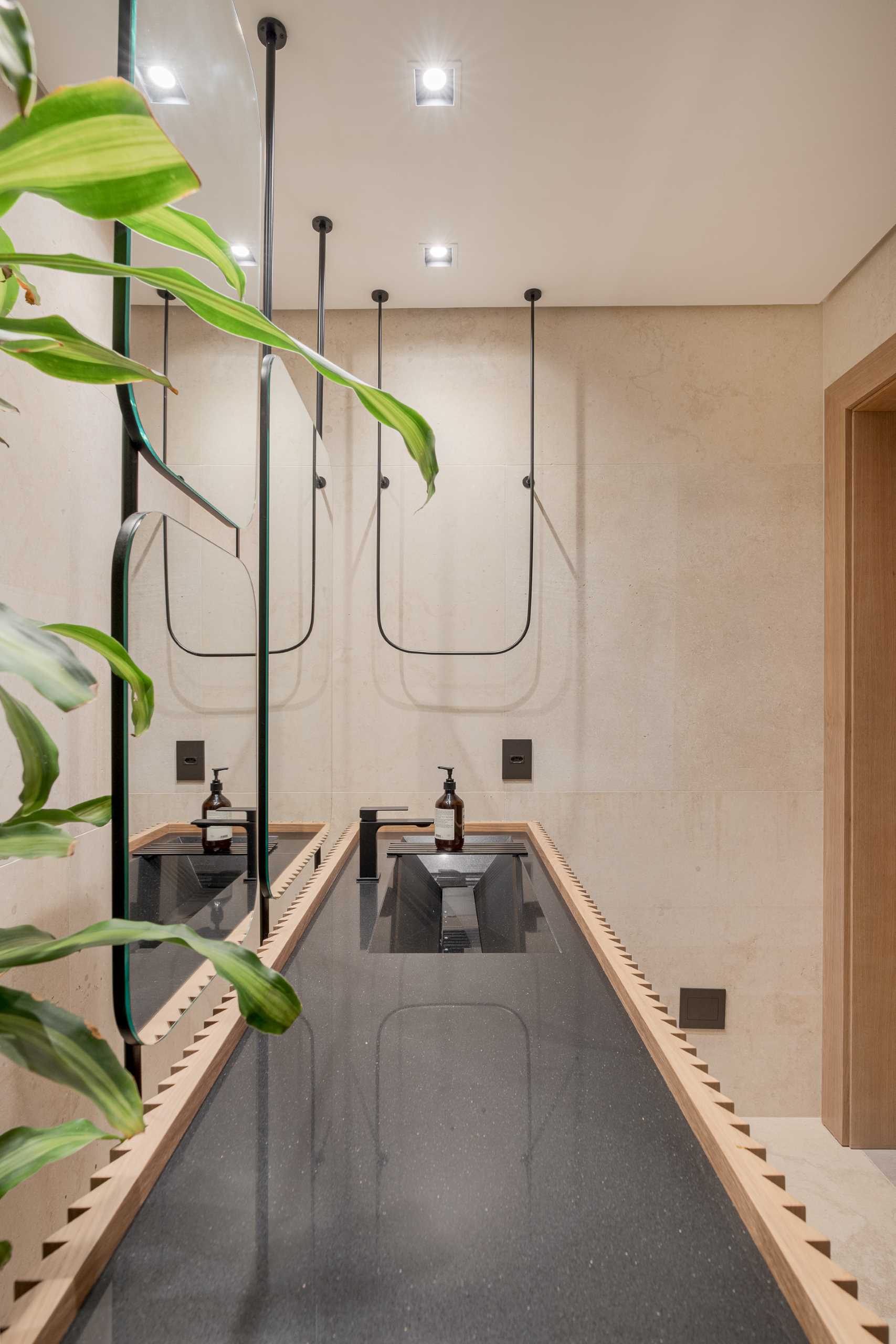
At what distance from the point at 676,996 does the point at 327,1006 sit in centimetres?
150

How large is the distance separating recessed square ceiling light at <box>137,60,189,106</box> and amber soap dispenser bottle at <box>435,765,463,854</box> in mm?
1257

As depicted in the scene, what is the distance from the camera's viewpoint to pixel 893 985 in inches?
78.4

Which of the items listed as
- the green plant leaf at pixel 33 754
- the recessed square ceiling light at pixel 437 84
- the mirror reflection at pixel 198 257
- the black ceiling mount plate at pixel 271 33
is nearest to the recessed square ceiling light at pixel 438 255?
the recessed square ceiling light at pixel 437 84

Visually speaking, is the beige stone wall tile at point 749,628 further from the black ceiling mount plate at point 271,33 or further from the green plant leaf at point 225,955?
the green plant leaf at point 225,955

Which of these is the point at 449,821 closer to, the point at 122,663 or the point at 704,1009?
the point at 704,1009

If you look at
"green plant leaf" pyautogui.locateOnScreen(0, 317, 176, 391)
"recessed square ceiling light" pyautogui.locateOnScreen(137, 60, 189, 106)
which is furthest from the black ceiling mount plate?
"green plant leaf" pyautogui.locateOnScreen(0, 317, 176, 391)

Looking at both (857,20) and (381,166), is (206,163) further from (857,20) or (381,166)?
(857,20)

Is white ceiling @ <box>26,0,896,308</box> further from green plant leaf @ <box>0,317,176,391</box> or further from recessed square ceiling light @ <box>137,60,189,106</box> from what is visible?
green plant leaf @ <box>0,317,176,391</box>

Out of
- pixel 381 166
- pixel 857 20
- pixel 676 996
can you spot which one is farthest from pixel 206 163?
pixel 676 996

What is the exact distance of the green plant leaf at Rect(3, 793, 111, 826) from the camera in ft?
1.31

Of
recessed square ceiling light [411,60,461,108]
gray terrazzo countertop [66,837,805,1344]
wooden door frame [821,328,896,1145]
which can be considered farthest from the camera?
wooden door frame [821,328,896,1145]

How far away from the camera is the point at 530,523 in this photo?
2154 millimetres

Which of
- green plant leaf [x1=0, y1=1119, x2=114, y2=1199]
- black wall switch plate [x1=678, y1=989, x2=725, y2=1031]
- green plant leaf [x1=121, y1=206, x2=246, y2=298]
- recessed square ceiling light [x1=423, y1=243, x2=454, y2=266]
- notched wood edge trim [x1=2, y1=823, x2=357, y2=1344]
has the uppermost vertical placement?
recessed square ceiling light [x1=423, y1=243, x2=454, y2=266]

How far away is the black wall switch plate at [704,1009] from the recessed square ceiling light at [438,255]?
6.84 feet
